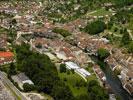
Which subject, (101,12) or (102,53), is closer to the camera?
(102,53)

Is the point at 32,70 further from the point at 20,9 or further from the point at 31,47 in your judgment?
the point at 20,9

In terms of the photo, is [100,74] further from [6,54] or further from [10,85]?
[10,85]

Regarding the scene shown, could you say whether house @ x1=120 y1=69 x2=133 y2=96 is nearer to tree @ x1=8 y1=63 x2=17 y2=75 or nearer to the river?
the river

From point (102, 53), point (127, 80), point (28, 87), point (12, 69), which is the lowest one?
point (127, 80)

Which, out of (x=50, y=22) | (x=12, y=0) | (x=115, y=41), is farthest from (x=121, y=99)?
(x=12, y=0)

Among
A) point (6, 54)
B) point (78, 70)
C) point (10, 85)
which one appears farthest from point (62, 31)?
point (10, 85)

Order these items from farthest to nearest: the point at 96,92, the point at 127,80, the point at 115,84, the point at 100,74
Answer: the point at 100,74 < the point at 127,80 < the point at 115,84 < the point at 96,92

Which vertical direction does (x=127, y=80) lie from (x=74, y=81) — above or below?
below
